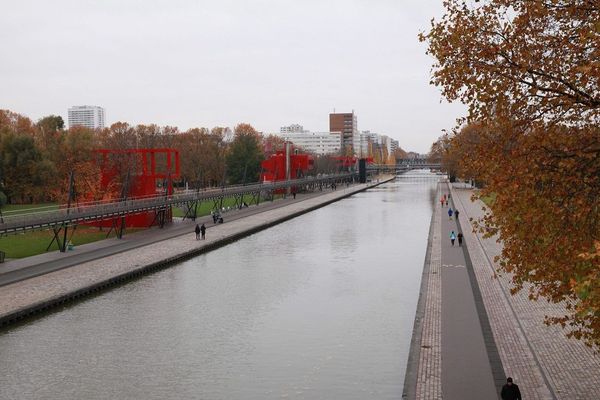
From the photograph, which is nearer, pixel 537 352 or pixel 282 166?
pixel 537 352

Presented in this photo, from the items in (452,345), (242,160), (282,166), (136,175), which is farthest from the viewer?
(242,160)

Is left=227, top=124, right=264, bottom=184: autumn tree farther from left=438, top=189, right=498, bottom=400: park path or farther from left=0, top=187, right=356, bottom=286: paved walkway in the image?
left=438, top=189, right=498, bottom=400: park path

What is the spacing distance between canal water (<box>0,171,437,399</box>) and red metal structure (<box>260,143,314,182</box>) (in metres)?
63.7

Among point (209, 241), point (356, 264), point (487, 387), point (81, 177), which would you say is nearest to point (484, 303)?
point (487, 387)

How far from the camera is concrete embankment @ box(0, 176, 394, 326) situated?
2270 centimetres

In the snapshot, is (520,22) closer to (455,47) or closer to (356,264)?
(455,47)

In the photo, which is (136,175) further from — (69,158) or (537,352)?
(537,352)

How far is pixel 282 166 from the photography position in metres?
103

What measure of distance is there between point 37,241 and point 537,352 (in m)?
35.3

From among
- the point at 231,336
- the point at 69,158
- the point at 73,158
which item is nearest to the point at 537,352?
the point at 231,336

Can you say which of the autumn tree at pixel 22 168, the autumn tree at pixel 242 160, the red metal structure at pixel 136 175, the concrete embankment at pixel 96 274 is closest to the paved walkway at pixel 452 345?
the concrete embankment at pixel 96 274

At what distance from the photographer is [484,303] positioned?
861 inches

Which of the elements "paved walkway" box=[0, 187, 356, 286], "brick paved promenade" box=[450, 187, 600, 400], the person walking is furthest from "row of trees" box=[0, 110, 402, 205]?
the person walking

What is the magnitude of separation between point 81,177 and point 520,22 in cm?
5221
